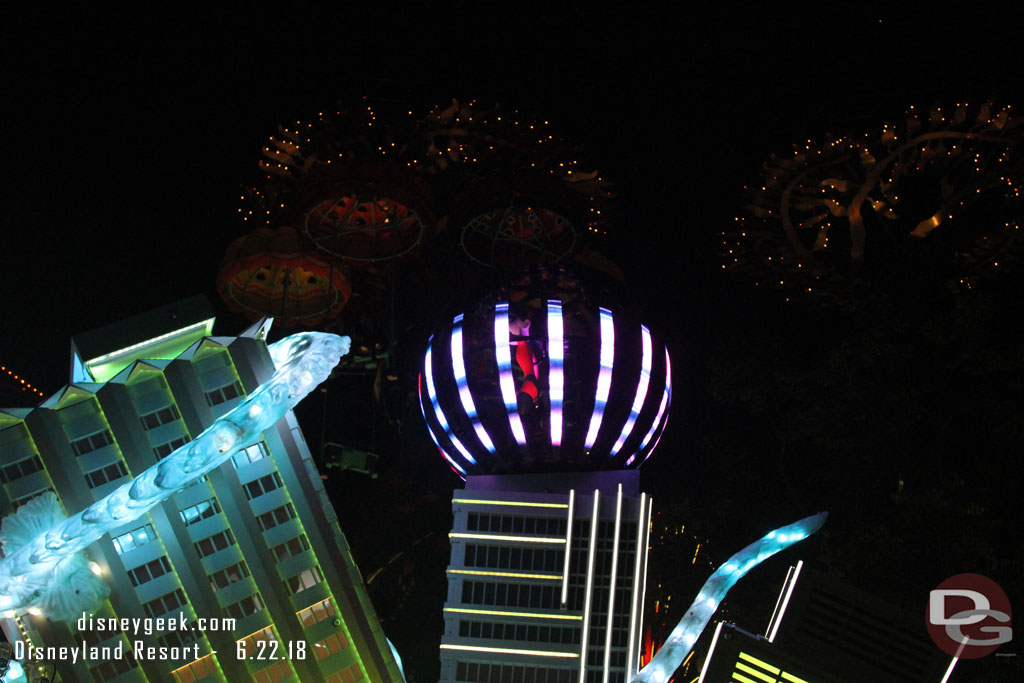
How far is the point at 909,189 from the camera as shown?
568 inches

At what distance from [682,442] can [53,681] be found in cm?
916

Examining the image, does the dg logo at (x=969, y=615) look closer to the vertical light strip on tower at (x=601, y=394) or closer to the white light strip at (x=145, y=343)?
the vertical light strip on tower at (x=601, y=394)

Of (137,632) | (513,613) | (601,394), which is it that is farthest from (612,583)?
(137,632)

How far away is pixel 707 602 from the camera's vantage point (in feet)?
33.9

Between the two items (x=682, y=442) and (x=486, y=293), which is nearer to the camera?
(x=486, y=293)

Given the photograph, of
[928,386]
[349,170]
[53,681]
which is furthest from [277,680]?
[928,386]

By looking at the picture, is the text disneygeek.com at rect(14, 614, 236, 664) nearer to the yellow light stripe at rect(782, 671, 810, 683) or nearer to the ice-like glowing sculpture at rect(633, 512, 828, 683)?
the ice-like glowing sculpture at rect(633, 512, 828, 683)

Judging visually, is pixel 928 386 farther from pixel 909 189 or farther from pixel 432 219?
pixel 432 219

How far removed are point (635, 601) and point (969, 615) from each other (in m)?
3.98

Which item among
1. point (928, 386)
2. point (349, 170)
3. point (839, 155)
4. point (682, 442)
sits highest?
point (349, 170)

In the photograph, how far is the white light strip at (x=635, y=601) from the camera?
34.1 ft

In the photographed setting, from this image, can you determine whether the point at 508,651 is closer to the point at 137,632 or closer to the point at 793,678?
the point at 793,678

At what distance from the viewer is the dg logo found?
11094 millimetres

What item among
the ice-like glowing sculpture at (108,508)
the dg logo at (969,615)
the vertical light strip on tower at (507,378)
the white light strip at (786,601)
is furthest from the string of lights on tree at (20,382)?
the dg logo at (969,615)
